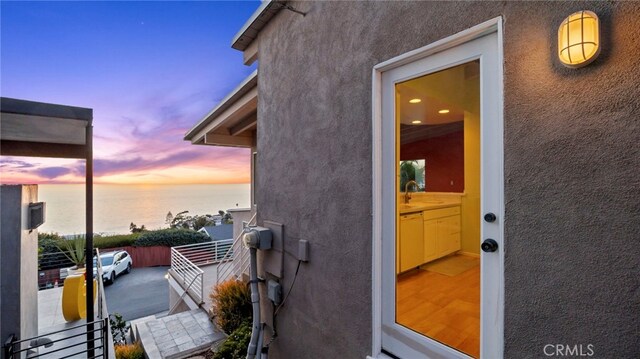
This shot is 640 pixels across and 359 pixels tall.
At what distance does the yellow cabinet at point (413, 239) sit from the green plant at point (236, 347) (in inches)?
116

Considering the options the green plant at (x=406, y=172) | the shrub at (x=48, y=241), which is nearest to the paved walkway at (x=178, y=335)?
the green plant at (x=406, y=172)

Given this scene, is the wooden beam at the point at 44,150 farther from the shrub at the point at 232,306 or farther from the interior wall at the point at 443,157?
the interior wall at the point at 443,157

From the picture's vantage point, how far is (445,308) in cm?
246

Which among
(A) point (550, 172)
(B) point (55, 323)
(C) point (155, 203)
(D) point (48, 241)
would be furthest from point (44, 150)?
(C) point (155, 203)

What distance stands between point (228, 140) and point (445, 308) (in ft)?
19.7

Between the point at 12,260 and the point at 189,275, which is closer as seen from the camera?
the point at 12,260

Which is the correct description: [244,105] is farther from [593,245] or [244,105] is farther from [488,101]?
[593,245]

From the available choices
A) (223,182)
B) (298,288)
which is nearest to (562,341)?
(298,288)

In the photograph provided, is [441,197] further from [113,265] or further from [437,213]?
[113,265]

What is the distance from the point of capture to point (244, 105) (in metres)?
5.02

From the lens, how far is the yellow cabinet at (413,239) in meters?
2.74

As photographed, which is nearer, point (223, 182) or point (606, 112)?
point (606, 112)

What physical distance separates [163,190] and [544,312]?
25899mm

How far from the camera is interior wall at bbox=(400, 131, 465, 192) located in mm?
2152
